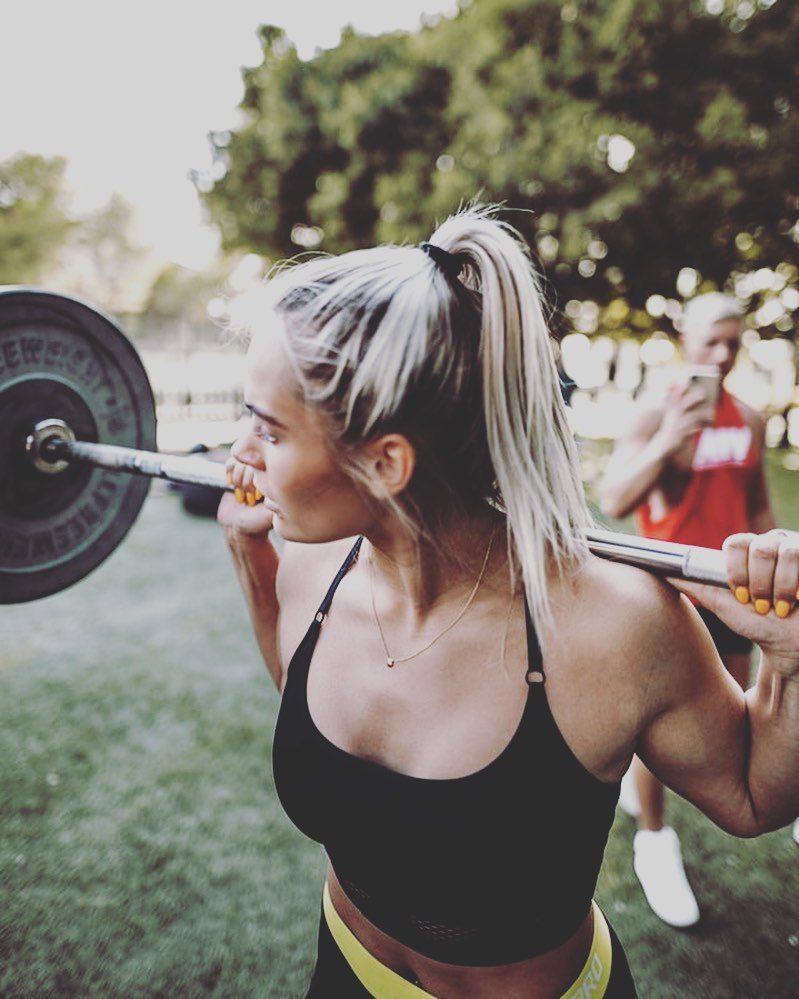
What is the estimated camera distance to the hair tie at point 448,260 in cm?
103

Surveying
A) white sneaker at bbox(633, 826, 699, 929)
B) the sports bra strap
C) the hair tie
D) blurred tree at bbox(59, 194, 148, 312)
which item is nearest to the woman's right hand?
the sports bra strap

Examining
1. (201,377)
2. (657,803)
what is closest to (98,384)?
(657,803)

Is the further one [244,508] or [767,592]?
[244,508]

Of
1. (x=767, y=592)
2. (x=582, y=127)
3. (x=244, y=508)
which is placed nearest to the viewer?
(x=767, y=592)

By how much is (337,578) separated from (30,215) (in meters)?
19.0

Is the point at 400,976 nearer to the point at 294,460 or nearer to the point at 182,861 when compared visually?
the point at 294,460

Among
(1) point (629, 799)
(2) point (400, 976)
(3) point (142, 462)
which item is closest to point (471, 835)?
(2) point (400, 976)

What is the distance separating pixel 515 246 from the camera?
1031 mm

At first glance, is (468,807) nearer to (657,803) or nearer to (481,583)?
(481,583)

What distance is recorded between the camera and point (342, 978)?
1256 millimetres

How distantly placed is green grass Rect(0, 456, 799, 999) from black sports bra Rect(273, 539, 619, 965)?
1515 millimetres

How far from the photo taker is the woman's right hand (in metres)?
1.40

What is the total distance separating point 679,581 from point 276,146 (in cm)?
1427

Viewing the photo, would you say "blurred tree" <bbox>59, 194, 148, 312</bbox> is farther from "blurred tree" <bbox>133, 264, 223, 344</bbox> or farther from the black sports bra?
the black sports bra
